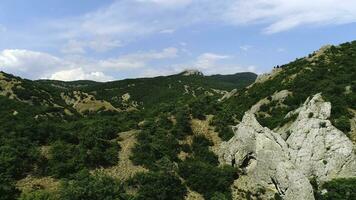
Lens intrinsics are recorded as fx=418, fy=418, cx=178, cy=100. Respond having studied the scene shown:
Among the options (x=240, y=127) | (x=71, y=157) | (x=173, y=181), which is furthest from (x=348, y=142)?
(x=71, y=157)

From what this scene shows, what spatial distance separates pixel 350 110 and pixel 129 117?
130ft

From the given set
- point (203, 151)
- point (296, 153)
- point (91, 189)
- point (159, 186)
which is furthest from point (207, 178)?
point (91, 189)

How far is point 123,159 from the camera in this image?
2189 inches

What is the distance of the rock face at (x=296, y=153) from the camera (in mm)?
50281

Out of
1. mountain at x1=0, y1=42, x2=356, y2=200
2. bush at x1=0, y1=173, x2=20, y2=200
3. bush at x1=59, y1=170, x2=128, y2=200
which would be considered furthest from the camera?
mountain at x1=0, y1=42, x2=356, y2=200

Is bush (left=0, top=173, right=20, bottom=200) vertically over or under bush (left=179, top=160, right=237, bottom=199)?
over

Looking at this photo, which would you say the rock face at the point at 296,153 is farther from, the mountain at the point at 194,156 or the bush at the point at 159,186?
the bush at the point at 159,186

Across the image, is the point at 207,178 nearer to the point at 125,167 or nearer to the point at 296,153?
the point at 125,167

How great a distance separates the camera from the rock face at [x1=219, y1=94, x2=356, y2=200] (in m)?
50.3

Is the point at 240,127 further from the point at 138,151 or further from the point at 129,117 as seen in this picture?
the point at 129,117

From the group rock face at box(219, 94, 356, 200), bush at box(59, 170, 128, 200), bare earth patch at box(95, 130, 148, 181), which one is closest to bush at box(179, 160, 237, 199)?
rock face at box(219, 94, 356, 200)

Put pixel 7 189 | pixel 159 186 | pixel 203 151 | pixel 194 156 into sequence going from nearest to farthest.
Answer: pixel 7 189, pixel 159 186, pixel 194 156, pixel 203 151

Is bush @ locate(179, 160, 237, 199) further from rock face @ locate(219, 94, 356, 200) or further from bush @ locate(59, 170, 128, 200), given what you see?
bush @ locate(59, 170, 128, 200)

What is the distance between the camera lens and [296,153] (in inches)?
2148
